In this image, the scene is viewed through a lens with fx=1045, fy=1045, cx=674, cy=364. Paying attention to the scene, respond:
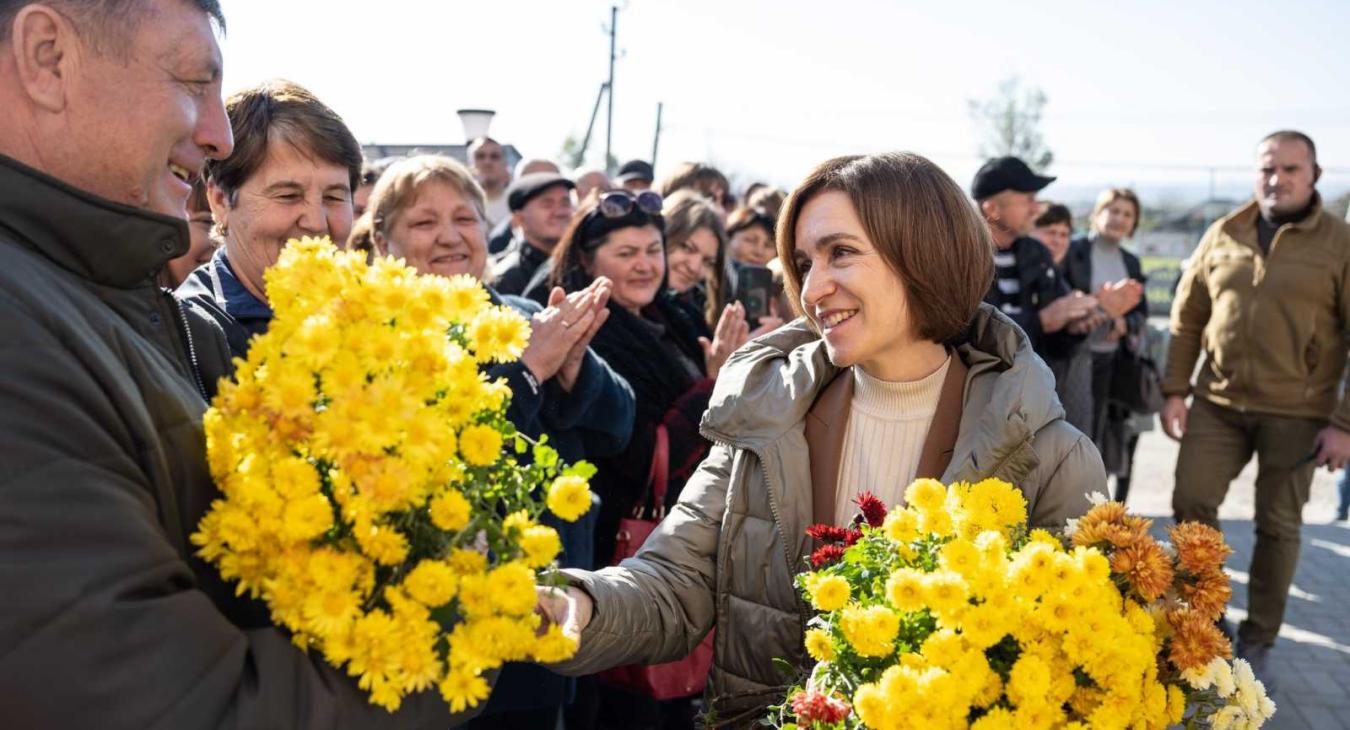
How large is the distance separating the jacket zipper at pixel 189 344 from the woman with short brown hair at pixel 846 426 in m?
0.93

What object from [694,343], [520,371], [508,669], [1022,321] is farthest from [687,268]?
[508,669]

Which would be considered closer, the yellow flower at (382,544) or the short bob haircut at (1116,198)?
the yellow flower at (382,544)

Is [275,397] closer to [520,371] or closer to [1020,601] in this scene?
[1020,601]

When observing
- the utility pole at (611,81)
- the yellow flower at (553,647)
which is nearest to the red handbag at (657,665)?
the yellow flower at (553,647)

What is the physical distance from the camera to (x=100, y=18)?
4.46ft

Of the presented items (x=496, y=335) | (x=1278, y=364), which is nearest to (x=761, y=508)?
(x=496, y=335)

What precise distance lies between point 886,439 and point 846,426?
0.10m

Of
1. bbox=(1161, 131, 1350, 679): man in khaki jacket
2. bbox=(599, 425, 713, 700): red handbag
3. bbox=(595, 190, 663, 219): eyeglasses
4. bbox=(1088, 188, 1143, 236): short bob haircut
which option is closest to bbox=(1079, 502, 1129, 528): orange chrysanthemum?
bbox=(599, 425, 713, 700): red handbag

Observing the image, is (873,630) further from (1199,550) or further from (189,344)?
(189,344)

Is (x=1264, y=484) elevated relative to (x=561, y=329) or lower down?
lower down

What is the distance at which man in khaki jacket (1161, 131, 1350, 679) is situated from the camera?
17.9ft

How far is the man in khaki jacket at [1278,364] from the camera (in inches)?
215

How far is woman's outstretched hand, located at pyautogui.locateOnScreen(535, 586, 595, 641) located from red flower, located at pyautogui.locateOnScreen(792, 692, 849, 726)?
0.39 metres

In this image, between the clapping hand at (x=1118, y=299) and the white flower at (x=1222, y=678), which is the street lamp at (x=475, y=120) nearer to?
the clapping hand at (x=1118, y=299)
